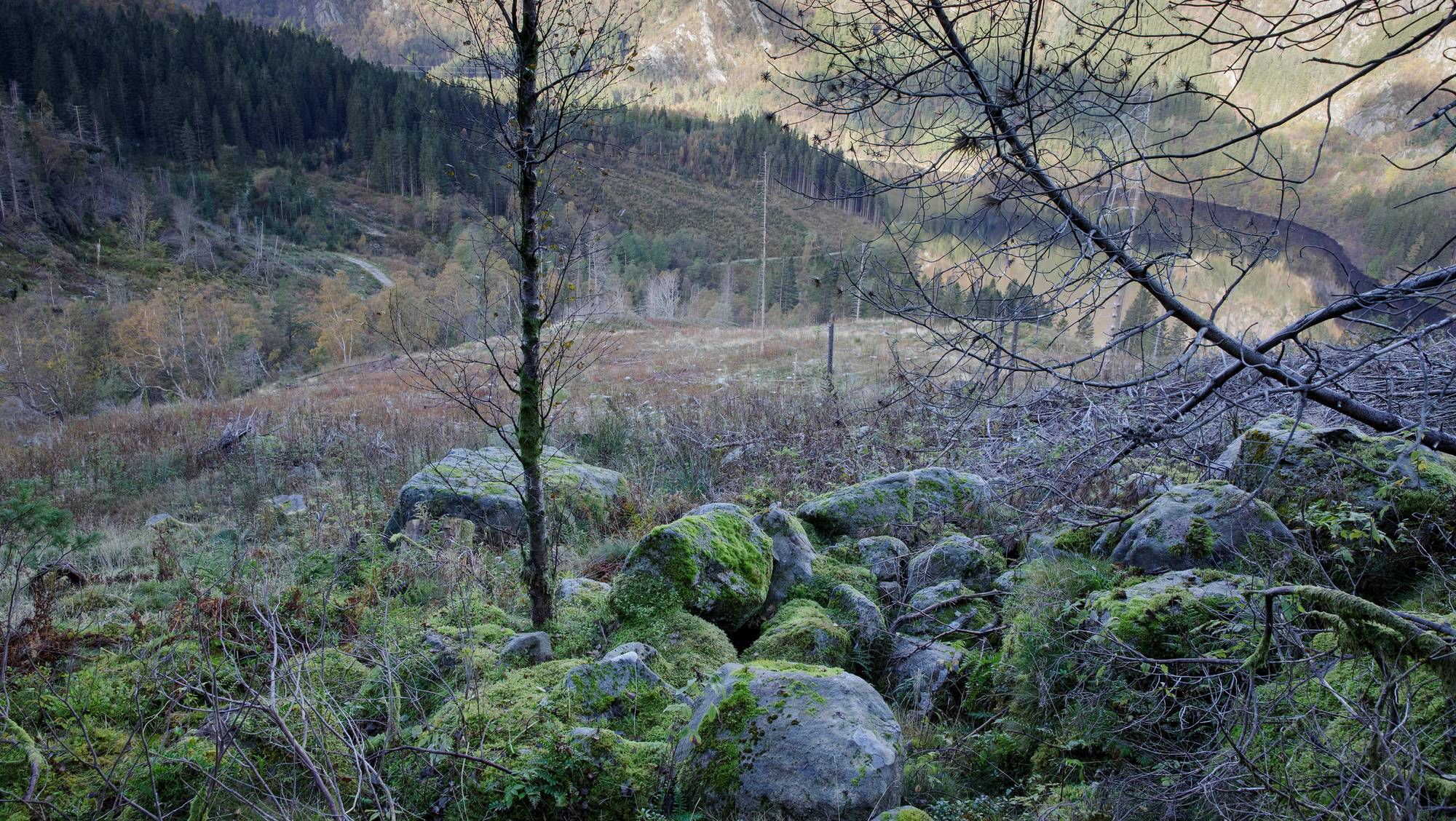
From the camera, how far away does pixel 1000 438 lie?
12.0ft

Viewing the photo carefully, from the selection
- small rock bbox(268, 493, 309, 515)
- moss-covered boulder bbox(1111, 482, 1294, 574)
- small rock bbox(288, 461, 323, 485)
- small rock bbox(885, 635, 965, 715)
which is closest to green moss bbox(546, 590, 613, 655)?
small rock bbox(885, 635, 965, 715)

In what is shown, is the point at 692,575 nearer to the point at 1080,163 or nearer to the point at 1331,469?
the point at 1080,163

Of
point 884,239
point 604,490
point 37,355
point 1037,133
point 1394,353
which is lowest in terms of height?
point 37,355

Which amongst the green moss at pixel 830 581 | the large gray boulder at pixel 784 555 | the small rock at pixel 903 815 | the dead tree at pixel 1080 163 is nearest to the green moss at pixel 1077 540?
the green moss at pixel 830 581

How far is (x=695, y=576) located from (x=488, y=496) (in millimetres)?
3739

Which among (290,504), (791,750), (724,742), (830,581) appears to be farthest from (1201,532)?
(290,504)

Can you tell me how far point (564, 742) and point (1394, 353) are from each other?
389 cm

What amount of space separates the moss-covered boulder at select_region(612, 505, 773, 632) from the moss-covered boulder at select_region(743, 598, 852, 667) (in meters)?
0.30

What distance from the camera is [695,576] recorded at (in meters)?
4.04

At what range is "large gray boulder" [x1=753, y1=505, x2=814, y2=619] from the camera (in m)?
4.60

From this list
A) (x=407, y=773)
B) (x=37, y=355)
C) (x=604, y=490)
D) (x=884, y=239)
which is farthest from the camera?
(x=37, y=355)

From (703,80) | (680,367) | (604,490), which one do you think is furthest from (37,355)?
(703,80)

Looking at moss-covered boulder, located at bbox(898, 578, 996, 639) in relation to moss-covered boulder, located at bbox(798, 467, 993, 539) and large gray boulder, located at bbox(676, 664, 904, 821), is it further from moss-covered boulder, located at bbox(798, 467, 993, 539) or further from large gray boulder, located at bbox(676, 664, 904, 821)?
large gray boulder, located at bbox(676, 664, 904, 821)

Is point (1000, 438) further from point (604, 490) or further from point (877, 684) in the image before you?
point (604, 490)
